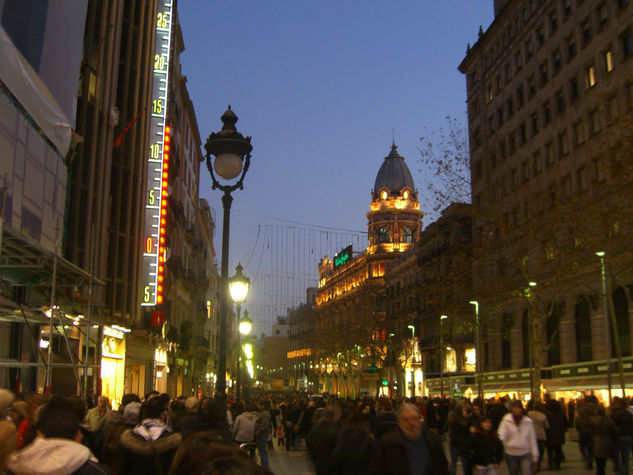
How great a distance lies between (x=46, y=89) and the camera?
60.4 ft

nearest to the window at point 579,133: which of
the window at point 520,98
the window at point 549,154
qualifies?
the window at point 549,154

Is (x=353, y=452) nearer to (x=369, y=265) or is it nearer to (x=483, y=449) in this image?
(x=483, y=449)

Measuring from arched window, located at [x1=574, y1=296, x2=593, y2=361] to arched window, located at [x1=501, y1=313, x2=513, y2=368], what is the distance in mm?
7228

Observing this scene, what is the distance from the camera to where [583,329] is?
44594 mm

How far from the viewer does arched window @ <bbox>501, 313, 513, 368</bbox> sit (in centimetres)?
5323

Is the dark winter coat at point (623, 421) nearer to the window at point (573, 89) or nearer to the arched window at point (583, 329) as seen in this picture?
the arched window at point (583, 329)

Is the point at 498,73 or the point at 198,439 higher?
the point at 498,73

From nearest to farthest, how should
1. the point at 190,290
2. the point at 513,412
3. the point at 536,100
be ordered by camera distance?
the point at 513,412, the point at 536,100, the point at 190,290

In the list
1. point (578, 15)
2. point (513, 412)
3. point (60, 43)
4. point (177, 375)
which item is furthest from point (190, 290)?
point (513, 412)

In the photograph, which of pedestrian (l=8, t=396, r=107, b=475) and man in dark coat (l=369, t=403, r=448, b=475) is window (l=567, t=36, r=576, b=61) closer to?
man in dark coat (l=369, t=403, r=448, b=475)

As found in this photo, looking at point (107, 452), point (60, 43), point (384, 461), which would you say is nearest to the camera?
point (384, 461)

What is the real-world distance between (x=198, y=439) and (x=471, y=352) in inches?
2581

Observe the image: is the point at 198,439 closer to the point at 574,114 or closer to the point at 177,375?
the point at 574,114

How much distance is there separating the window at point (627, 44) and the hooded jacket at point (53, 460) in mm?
40986
